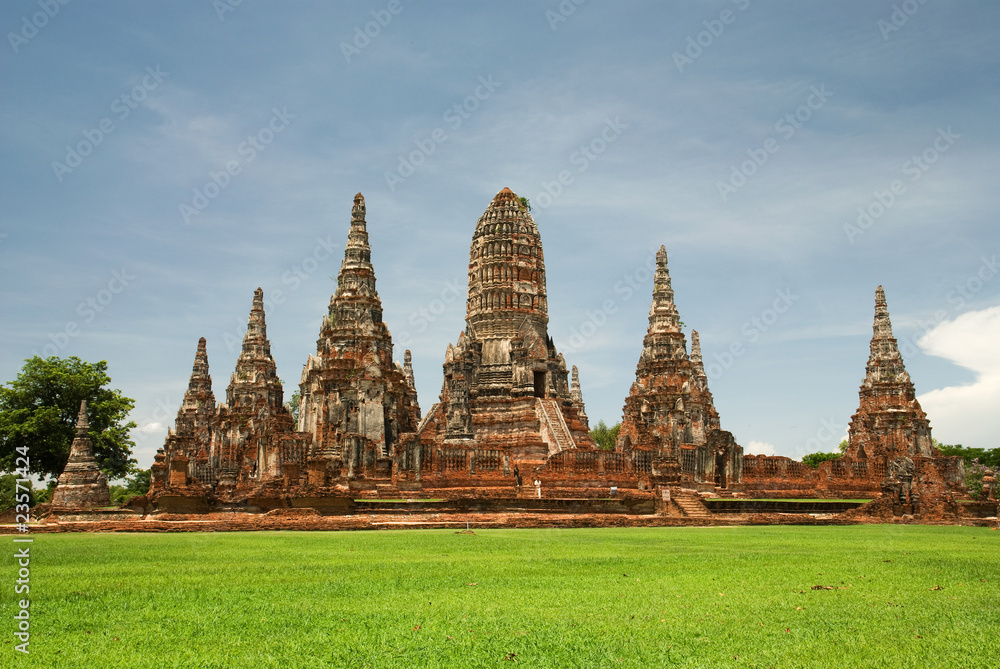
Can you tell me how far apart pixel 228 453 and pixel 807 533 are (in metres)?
32.5

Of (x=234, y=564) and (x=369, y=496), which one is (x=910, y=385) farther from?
(x=234, y=564)

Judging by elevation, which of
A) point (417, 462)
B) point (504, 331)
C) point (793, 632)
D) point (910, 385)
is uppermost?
point (504, 331)

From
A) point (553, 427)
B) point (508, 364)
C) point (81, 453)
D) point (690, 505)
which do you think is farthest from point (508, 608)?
point (508, 364)

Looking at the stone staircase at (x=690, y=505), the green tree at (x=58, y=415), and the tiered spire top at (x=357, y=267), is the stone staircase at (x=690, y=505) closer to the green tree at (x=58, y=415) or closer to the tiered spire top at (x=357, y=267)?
the tiered spire top at (x=357, y=267)

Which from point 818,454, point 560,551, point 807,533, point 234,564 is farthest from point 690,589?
point 818,454

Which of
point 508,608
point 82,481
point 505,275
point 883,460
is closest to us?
point 508,608

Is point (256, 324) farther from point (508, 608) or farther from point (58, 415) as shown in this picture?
point (508, 608)

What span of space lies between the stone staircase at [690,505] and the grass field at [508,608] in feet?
41.3

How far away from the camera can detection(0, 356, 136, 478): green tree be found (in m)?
45.2

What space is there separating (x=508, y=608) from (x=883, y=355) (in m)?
Result: 44.2

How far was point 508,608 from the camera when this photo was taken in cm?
853

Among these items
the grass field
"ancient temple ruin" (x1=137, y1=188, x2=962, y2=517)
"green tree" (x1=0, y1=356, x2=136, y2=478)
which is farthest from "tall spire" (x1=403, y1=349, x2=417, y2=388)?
the grass field

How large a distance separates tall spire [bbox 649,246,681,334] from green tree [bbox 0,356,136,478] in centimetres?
2952

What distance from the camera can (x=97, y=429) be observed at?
47.7m
